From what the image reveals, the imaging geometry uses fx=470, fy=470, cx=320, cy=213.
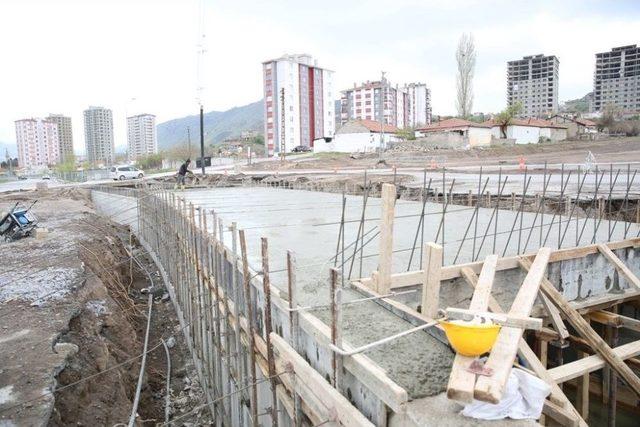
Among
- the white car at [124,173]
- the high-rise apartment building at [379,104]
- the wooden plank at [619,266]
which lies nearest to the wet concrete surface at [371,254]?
the wooden plank at [619,266]

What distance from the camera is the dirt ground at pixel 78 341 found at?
4.85 metres

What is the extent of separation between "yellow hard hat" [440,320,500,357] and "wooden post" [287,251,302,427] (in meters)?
1.40

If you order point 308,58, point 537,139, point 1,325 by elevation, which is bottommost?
point 1,325

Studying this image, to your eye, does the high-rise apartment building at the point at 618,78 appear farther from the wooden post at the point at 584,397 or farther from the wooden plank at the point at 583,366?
the wooden plank at the point at 583,366

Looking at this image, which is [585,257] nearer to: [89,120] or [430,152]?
[430,152]

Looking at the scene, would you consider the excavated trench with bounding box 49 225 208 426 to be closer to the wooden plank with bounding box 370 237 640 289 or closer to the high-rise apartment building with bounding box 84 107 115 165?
the wooden plank with bounding box 370 237 640 289

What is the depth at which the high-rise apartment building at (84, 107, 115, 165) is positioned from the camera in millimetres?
97125

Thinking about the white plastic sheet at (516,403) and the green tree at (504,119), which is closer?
the white plastic sheet at (516,403)

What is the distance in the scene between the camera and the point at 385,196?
14.4ft

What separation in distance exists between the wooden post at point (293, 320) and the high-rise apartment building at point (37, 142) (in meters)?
127

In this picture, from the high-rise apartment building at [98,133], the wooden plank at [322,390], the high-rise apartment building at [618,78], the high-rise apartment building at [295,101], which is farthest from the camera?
the high-rise apartment building at [618,78]

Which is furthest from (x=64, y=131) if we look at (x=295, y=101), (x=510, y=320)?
(x=510, y=320)

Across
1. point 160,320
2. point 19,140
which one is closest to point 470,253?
point 160,320

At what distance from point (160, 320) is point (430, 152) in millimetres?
33202
